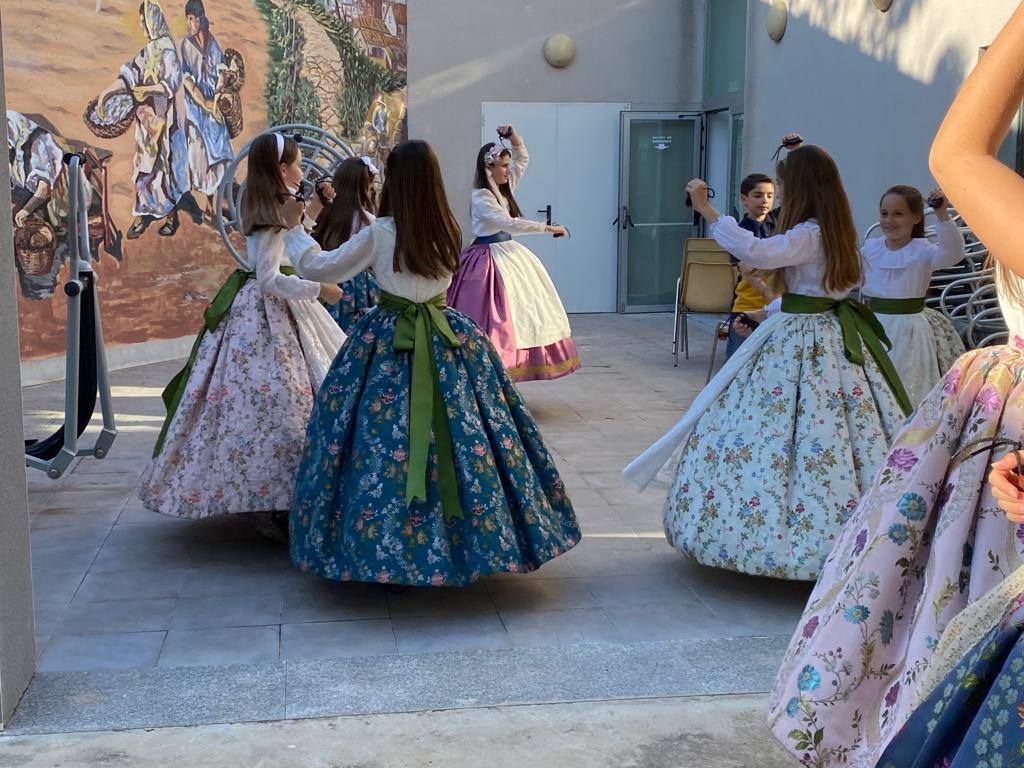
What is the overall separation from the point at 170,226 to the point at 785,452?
20.9ft

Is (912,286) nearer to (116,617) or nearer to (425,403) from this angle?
(425,403)

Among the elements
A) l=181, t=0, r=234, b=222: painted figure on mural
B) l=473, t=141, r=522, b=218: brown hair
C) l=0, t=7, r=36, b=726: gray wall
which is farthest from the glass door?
l=0, t=7, r=36, b=726: gray wall

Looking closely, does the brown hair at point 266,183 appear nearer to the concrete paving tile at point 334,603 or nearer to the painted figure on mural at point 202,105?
the concrete paving tile at point 334,603

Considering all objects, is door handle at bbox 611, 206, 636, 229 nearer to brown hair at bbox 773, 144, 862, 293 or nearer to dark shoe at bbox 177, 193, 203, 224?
dark shoe at bbox 177, 193, 203, 224

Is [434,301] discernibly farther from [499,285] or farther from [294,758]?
[499,285]

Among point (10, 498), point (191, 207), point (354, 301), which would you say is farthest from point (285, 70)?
point (10, 498)

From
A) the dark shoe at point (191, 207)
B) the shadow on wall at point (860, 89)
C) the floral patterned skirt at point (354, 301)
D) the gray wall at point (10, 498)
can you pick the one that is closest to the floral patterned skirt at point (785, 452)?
the gray wall at point (10, 498)

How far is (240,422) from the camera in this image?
4148mm

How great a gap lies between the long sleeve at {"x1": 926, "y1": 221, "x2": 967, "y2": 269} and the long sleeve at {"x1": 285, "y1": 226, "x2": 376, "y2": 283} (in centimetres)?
253

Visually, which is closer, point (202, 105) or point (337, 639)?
point (337, 639)

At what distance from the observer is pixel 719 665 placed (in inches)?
131

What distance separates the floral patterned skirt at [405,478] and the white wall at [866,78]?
4.36 m

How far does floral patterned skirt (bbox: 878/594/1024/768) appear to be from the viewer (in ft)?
4.35

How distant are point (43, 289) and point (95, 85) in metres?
1.51
